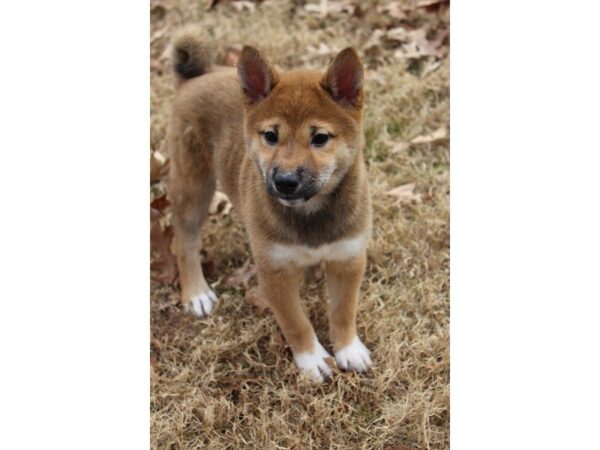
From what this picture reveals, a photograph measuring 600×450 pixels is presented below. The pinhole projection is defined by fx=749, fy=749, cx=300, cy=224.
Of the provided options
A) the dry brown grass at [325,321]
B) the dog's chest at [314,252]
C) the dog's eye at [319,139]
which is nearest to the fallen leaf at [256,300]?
the dry brown grass at [325,321]

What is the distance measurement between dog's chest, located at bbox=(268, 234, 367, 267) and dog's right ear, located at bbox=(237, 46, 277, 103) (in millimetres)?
443

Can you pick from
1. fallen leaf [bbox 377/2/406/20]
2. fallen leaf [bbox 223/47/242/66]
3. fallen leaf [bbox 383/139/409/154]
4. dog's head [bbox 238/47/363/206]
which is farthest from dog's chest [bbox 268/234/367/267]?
fallen leaf [bbox 223/47/242/66]

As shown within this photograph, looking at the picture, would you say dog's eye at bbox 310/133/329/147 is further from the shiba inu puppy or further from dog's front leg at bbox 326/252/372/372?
dog's front leg at bbox 326/252/372/372

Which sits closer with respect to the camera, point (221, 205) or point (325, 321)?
point (325, 321)

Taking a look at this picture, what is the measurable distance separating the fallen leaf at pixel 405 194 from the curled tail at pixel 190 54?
0.79 metres

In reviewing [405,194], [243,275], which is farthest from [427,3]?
[243,275]

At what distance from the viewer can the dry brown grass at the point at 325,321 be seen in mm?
2139

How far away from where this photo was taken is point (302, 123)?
78.4 inches

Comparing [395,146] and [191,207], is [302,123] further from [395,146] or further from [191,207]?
[395,146]

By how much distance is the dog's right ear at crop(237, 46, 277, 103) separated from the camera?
6.71ft

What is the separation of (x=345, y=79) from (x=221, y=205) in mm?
986

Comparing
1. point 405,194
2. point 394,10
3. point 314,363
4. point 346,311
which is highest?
point 394,10

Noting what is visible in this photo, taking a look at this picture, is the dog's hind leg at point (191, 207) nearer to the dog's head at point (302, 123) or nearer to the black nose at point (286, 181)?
the dog's head at point (302, 123)

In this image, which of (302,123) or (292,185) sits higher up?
(302,123)
